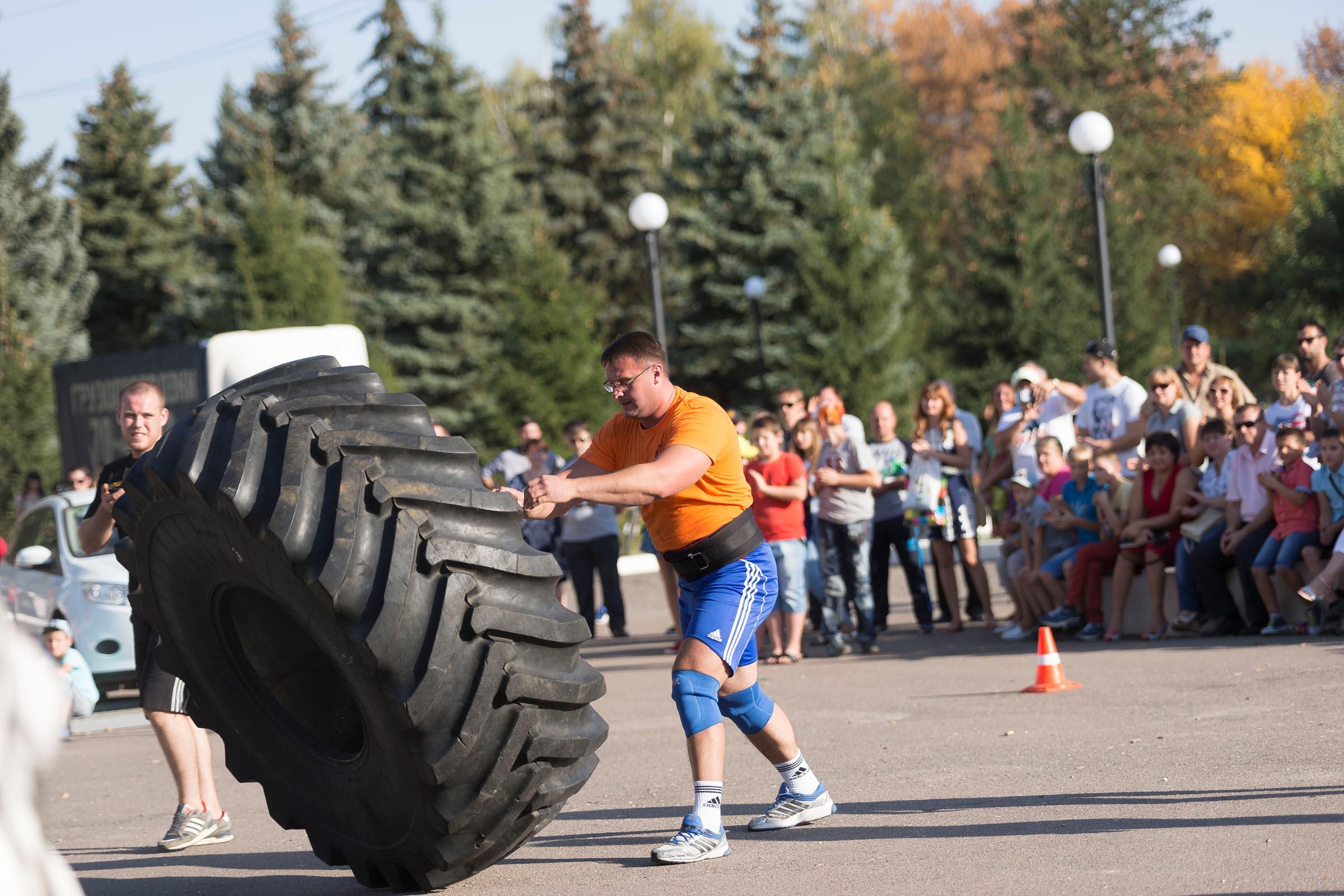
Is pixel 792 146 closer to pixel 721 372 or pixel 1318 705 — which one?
pixel 721 372

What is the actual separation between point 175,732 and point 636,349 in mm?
2774

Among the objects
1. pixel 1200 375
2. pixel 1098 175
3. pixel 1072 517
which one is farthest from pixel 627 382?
pixel 1098 175

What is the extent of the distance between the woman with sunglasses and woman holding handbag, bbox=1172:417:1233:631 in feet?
0.79

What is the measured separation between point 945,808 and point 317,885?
8.19ft

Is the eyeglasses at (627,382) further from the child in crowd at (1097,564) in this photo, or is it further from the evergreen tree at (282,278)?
the evergreen tree at (282,278)

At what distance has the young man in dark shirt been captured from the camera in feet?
21.3

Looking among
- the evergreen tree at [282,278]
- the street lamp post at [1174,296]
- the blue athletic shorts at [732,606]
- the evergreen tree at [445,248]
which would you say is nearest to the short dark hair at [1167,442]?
the blue athletic shorts at [732,606]

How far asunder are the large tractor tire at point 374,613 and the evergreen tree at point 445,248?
1232 inches

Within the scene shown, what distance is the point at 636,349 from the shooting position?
571 centimetres

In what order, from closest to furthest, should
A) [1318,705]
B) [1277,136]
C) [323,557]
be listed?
1. [323,557]
2. [1318,705]
3. [1277,136]

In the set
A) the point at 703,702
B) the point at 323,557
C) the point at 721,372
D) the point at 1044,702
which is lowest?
the point at 1044,702

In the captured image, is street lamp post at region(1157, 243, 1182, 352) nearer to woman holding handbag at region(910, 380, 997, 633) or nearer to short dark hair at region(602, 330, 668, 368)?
woman holding handbag at region(910, 380, 997, 633)

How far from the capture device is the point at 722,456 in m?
5.76

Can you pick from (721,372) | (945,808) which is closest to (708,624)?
(945,808)
